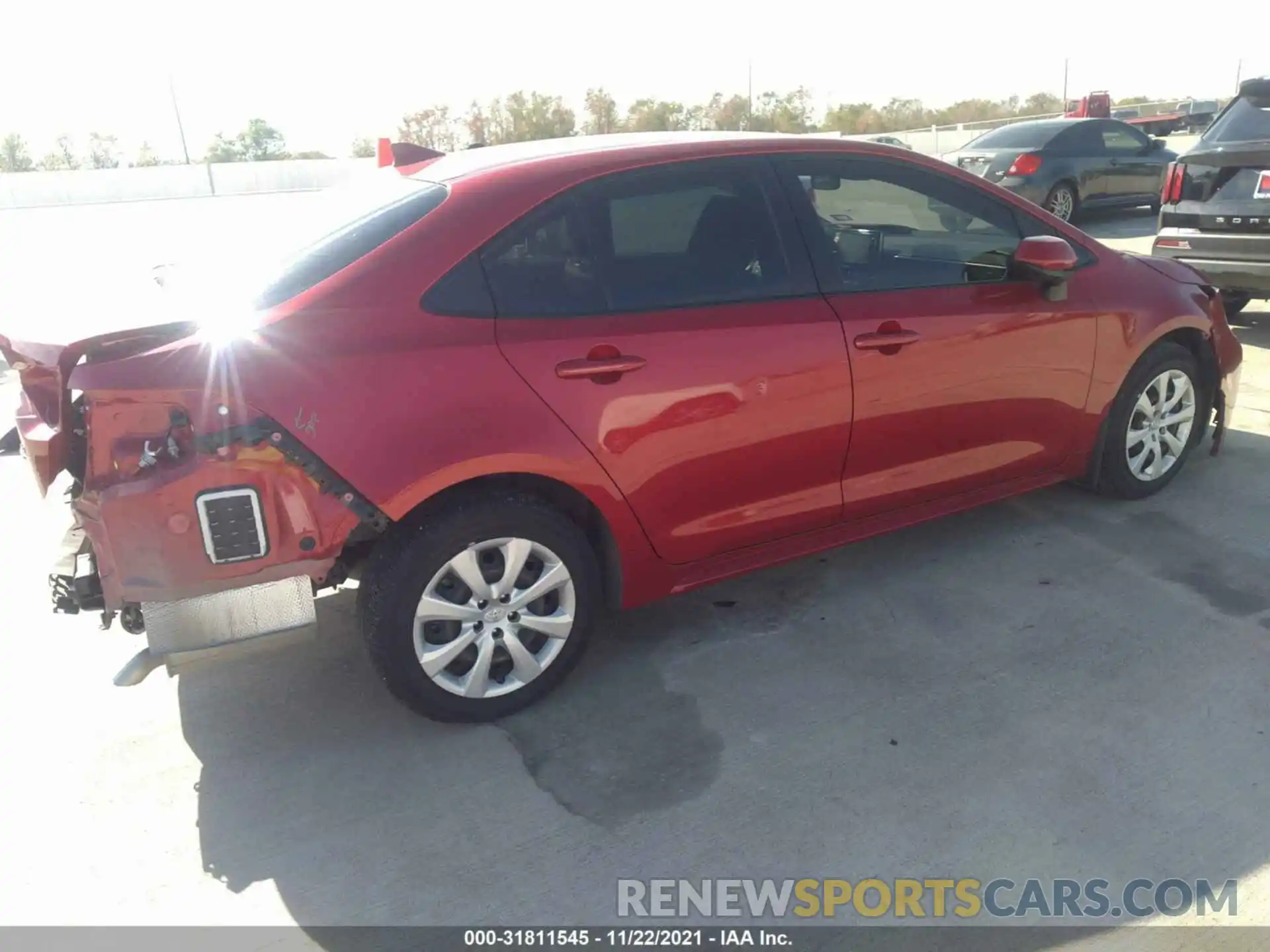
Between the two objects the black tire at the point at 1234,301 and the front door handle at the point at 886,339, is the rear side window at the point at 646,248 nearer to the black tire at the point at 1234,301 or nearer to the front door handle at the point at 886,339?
the front door handle at the point at 886,339

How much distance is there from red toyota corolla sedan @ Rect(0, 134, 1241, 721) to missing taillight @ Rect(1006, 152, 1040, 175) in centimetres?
943

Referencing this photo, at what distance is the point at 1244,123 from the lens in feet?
21.4

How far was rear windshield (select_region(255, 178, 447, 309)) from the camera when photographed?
9.52ft


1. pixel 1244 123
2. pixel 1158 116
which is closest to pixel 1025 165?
pixel 1244 123

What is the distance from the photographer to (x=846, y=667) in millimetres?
3377

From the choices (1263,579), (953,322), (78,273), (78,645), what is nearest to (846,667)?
(953,322)

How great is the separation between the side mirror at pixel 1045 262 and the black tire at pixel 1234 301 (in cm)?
438

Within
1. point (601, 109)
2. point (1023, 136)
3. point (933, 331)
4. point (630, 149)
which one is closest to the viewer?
point (630, 149)

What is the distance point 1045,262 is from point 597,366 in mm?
1903

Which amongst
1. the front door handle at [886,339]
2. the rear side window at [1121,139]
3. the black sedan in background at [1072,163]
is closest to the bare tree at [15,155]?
the black sedan in background at [1072,163]

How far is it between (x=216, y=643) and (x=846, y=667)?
2014mm

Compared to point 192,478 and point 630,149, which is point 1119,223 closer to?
point 630,149

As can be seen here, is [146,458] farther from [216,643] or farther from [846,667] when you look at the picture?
[846,667]

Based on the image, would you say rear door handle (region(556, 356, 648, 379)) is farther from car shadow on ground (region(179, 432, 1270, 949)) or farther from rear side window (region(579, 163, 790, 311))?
car shadow on ground (region(179, 432, 1270, 949))
